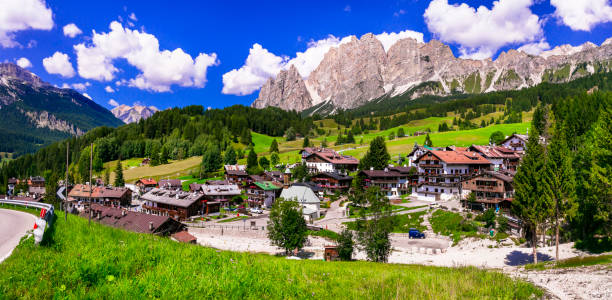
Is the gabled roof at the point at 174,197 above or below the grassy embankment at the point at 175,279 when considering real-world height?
below

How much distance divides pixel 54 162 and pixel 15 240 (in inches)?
7869

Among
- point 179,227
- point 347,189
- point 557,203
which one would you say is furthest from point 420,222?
point 179,227

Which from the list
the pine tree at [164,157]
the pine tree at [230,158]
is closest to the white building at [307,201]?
the pine tree at [230,158]

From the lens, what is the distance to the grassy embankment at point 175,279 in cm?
667

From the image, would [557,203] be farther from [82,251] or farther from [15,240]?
[15,240]

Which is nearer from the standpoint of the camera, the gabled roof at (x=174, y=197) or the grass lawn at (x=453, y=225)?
the grass lawn at (x=453, y=225)

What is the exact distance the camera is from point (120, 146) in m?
174

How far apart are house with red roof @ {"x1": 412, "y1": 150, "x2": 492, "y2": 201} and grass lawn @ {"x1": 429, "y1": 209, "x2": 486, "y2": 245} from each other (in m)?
14.1

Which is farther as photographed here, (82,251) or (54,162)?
(54,162)

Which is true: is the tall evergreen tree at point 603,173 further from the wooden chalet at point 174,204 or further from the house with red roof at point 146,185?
the house with red roof at point 146,185

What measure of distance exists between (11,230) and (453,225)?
57.1 metres

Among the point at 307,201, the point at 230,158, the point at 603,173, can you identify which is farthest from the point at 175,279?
the point at 230,158

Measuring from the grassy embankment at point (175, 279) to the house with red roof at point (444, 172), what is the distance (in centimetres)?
6616

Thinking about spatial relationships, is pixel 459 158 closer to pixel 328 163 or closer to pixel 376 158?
pixel 376 158
